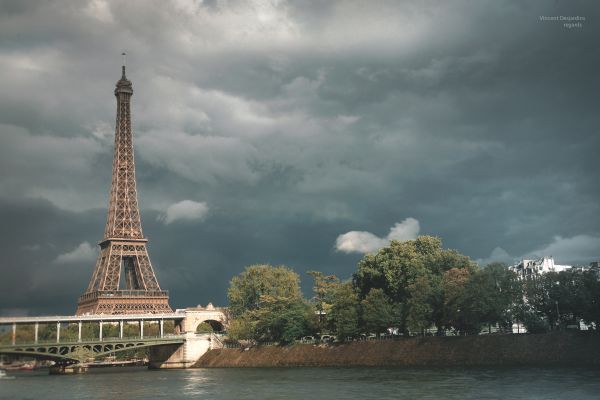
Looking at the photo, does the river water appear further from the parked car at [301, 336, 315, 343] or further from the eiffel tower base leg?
the eiffel tower base leg

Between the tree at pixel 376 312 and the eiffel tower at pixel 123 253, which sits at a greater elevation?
the eiffel tower at pixel 123 253

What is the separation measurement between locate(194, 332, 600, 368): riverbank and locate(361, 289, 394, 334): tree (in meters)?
2.79

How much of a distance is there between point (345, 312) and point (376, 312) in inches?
219

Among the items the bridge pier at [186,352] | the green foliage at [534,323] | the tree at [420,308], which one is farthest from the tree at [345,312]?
the bridge pier at [186,352]

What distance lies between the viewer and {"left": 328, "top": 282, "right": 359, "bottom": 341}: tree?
96938 mm

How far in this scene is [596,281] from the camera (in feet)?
255

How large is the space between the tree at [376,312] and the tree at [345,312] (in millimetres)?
1691

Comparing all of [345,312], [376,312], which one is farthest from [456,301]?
[345,312]

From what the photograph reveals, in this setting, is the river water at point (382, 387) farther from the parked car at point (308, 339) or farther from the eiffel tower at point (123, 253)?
the eiffel tower at point (123, 253)

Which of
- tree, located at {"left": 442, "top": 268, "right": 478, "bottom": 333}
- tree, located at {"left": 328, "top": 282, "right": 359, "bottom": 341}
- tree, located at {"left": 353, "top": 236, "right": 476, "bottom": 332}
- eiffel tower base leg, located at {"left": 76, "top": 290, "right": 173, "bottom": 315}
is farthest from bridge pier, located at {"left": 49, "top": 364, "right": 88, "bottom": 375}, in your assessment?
tree, located at {"left": 442, "top": 268, "right": 478, "bottom": 333}

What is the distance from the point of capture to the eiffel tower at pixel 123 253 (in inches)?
5664

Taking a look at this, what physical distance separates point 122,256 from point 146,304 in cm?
1670

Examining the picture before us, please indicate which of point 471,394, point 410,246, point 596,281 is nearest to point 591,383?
point 471,394

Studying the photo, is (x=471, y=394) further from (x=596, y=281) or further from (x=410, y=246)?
(x=410, y=246)
